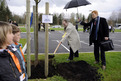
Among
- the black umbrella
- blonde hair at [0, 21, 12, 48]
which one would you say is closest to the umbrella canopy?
the black umbrella

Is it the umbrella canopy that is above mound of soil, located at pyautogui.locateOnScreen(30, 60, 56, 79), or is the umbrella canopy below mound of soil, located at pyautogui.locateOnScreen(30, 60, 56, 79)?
above

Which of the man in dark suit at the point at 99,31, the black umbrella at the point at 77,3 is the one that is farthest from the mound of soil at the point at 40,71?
the black umbrella at the point at 77,3

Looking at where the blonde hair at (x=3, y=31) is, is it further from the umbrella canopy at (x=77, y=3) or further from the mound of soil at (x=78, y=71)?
the umbrella canopy at (x=77, y=3)

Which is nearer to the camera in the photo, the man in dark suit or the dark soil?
the dark soil

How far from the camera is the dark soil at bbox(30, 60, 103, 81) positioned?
144 inches

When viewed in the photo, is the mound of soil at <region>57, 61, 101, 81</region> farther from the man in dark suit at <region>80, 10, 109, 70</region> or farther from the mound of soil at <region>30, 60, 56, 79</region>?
the man in dark suit at <region>80, 10, 109, 70</region>

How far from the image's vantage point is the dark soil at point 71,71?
3.66 metres

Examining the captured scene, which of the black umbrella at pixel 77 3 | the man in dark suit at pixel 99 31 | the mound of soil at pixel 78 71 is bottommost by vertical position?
the mound of soil at pixel 78 71

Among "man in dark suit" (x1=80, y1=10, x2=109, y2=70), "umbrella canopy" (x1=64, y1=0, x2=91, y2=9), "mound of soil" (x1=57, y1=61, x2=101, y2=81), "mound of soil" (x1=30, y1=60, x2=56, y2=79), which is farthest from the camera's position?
"umbrella canopy" (x1=64, y1=0, x2=91, y2=9)

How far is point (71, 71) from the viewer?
4.10 m

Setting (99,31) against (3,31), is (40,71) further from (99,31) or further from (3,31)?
(3,31)

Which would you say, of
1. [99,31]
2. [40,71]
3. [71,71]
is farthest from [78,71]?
[99,31]

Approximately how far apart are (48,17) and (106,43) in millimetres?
2142

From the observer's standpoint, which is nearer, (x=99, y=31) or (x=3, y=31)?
(x=3, y=31)
